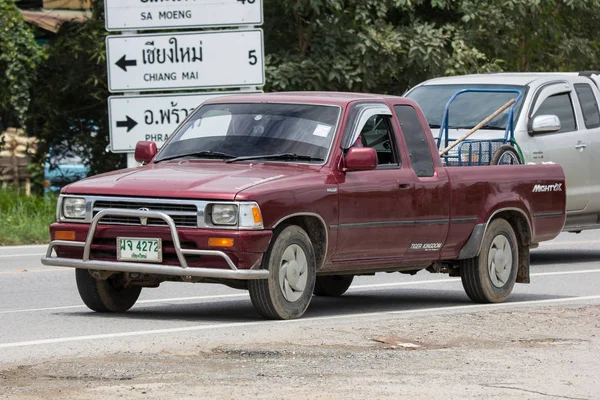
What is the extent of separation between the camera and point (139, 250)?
10.7 meters

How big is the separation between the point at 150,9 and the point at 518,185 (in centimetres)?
934

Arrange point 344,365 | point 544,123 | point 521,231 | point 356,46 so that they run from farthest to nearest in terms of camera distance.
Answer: point 356,46, point 544,123, point 521,231, point 344,365

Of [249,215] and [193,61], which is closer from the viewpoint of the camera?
[249,215]

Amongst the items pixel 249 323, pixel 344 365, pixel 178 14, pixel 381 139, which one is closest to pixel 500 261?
pixel 381 139

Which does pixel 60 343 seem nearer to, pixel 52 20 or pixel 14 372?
pixel 14 372

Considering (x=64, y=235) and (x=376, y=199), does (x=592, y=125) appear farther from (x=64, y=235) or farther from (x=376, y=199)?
(x=64, y=235)

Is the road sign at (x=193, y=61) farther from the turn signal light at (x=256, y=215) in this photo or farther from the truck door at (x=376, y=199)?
the turn signal light at (x=256, y=215)

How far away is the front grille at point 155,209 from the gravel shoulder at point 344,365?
2.94 ft

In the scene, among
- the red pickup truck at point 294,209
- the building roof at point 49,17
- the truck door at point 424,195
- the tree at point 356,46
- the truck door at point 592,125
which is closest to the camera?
the red pickup truck at point 294,209

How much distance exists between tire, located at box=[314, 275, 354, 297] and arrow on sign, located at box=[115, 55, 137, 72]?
8.30 metres

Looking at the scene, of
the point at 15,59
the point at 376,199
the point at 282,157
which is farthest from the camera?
the point at 15,59

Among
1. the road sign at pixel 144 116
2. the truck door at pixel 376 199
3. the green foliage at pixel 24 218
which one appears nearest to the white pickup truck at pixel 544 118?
the road sign at pixel 144 116

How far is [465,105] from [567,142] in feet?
4.31

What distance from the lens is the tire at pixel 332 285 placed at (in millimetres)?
13505
